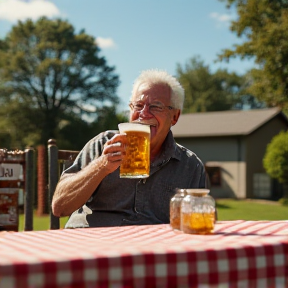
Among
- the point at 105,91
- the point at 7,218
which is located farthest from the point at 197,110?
the point at 7,218

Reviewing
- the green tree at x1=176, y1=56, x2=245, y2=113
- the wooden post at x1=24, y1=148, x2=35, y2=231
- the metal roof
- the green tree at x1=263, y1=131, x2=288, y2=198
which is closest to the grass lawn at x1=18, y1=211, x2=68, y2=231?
the wooden post at x1=24, y1=148, x2=35, y2=231

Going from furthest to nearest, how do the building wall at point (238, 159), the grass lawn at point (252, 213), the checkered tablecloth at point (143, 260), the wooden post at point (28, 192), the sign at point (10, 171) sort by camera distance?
the building wall at point (238, 159) → the grass lawn at point (252, 213) → the wooden post at point (28, 192) → the sign at point (10, 171) → the checkered tablecloth at point (143, 260)

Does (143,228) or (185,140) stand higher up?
(185,140)

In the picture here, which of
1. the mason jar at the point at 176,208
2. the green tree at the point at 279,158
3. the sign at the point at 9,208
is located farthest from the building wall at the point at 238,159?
the mason jar at the point at 176,208

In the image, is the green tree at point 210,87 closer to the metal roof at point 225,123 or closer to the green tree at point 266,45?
the metal roof at point 225,123

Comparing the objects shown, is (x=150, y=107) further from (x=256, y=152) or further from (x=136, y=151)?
(x=256, y=152)

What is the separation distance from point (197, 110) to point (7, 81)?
2952 cm

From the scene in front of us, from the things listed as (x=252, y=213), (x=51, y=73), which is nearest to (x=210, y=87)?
(x=51, y=73)

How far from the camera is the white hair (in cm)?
346

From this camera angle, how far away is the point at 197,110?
210 feet

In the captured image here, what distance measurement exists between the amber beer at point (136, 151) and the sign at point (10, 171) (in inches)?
100

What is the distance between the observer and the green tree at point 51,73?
38.6 meters

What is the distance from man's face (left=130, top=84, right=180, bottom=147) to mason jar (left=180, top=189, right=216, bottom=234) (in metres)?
1.31

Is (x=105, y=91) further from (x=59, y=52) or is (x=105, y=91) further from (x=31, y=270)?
(x=31, y=270)
